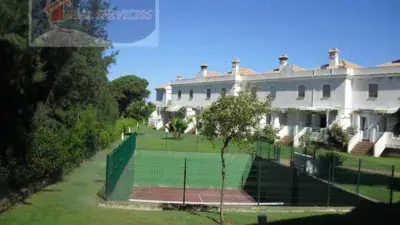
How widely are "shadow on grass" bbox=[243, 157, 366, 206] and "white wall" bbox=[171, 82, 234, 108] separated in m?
26.3

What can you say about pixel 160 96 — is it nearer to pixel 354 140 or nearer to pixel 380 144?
pixel 354 140

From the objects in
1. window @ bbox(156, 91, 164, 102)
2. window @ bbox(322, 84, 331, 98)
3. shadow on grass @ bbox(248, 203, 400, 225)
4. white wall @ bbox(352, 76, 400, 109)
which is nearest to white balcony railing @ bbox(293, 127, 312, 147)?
window @ bbox(322, 84, 331, 98)

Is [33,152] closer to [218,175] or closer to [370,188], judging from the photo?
[218,175]

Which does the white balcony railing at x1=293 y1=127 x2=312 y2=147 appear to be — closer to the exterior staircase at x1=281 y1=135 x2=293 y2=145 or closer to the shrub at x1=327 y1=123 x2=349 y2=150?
the exterior staircase at x1=281 y1=135 x2=293 y2=145

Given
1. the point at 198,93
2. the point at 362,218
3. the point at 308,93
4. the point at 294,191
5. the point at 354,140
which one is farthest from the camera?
the point at 198,93

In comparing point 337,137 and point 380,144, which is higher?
point 337,137

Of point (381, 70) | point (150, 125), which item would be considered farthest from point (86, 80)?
point (150, 125)

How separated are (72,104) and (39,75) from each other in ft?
25.8

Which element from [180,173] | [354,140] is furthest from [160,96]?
[180,173]

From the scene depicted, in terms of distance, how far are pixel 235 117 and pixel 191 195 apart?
859 centimetres

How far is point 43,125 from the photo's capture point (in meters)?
14.0

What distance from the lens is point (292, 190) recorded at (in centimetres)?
1694

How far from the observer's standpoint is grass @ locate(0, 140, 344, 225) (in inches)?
365

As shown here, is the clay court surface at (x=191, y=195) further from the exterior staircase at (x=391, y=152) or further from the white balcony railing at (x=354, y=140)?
the exterior staircase at (x=391, y=152)
